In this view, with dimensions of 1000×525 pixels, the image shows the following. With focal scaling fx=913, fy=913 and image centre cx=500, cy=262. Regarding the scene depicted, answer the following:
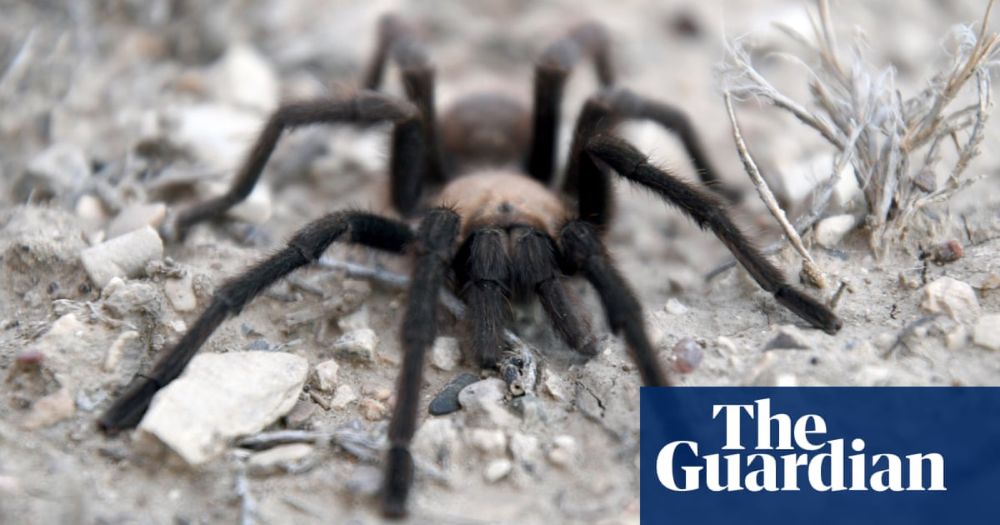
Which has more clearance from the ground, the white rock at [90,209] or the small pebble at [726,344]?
the white rock at [90,209]

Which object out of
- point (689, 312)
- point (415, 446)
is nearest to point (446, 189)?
point (689, 312)

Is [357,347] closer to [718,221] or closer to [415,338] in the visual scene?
[415,338]

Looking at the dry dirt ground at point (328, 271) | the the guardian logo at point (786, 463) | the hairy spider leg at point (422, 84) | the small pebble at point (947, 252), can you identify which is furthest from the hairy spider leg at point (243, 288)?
the small pebble at point (947, 252)

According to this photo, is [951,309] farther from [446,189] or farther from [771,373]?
[446,189]

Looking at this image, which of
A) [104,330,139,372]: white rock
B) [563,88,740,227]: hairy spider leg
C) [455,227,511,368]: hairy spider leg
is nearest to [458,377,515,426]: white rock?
[455,227,511,368]: hairy spider leg

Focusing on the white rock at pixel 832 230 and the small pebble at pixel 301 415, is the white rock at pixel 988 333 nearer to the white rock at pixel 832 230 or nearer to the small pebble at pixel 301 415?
the white rock at pixel 832 230

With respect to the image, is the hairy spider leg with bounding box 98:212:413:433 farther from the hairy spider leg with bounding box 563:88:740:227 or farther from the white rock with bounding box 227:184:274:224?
the white rock with bounding box 227:184:274:224
